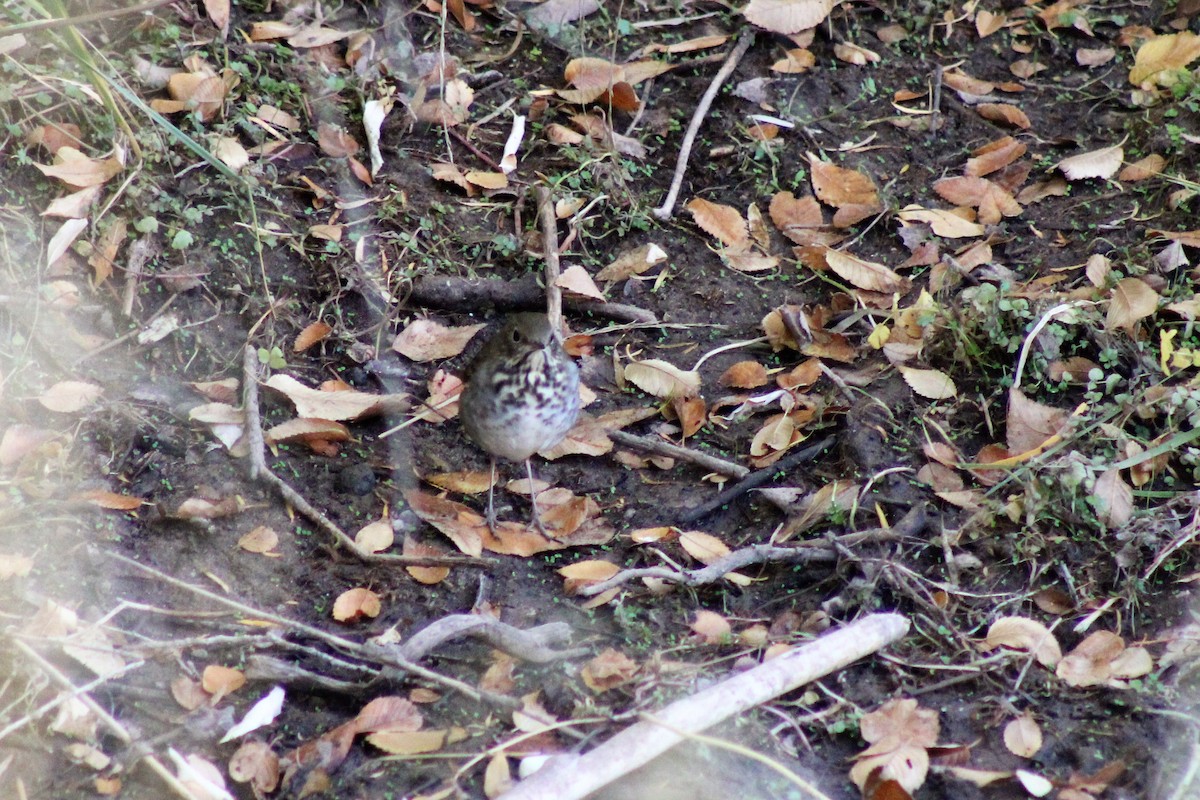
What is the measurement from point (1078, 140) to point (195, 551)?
4.10 m

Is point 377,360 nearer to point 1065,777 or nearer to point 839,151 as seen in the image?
point 839,151

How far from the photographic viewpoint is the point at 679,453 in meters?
4.39

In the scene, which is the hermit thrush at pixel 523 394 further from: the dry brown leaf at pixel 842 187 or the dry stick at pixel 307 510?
the dry brown leaf at pixel 842 187

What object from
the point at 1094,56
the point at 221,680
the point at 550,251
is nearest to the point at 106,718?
the point at 221,680

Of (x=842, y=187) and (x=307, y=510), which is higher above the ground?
(x=842, y=187)

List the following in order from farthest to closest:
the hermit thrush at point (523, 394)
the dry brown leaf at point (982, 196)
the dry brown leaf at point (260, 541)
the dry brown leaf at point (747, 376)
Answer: the dry brown leaf at point (982, 196) → the dry brown leaf at point (747, 376) → the hermit thrush at point (523, 394) → the dry brown leaf at point (260, 541)

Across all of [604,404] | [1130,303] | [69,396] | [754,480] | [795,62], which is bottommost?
[604,404]

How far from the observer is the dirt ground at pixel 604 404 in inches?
129

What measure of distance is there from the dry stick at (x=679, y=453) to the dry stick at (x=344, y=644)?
1.30m

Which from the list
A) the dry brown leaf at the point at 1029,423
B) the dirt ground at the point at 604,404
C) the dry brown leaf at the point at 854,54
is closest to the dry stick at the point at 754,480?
the dirt ground at the point at 604,404

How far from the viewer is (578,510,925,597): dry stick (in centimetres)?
374

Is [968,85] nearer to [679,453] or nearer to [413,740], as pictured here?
[679,453]

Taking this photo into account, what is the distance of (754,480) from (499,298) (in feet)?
4.70

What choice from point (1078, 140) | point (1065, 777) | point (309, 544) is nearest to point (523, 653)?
point (309, 544)
